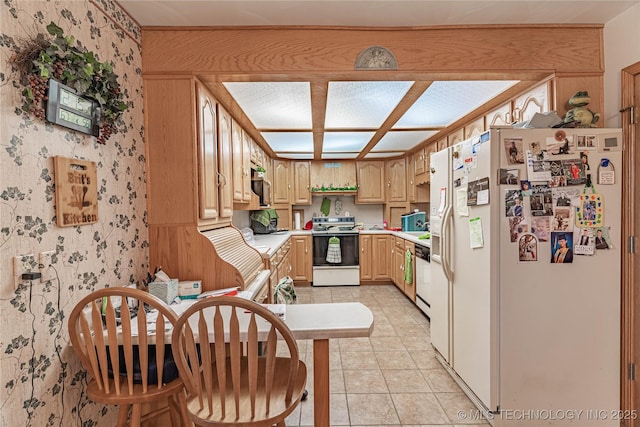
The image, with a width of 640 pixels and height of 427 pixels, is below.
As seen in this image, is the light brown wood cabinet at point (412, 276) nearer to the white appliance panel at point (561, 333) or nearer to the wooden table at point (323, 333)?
the white appliance panel at point (561, 333)

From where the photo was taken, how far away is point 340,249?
4.80 m

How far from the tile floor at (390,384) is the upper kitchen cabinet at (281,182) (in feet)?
8.80

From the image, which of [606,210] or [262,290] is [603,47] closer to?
[606,210]

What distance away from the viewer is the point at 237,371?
3.49ft

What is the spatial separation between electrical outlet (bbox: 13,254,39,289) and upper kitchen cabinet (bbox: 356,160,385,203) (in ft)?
15.1

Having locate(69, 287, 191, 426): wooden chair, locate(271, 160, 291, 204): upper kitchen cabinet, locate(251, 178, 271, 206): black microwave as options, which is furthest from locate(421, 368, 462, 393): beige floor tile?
locate(271, 160, 291, 204): upper kitchen cabinet

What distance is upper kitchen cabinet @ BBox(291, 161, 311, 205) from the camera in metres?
5.27

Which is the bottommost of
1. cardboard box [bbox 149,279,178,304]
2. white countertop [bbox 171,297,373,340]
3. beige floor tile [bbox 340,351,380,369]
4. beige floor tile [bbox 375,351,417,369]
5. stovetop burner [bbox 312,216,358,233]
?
beige floor tile [bbox 340,351,380,369]

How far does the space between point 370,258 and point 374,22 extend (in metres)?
3.62

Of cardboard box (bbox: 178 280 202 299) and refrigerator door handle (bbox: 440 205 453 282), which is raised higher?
refrigerator door handle (bbox: 440 205 453 282)

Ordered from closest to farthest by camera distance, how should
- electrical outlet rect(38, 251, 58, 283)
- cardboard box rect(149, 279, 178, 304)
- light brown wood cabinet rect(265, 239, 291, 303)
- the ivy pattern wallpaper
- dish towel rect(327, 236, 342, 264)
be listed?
1. the ivy pattern wallpaper
2. electrical outlet rect(38, 251, 58, 283)
3. cardboard box rect(149, 279, 178, 304)
4. light brown wood cabinet rect(265, 239, 291, 303)
5. dish towel rect(327, 236, 342, 264)

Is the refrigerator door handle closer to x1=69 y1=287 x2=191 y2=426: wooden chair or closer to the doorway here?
the doorway

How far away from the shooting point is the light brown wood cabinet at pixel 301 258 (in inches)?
190

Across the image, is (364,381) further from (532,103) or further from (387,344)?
(532,103)
